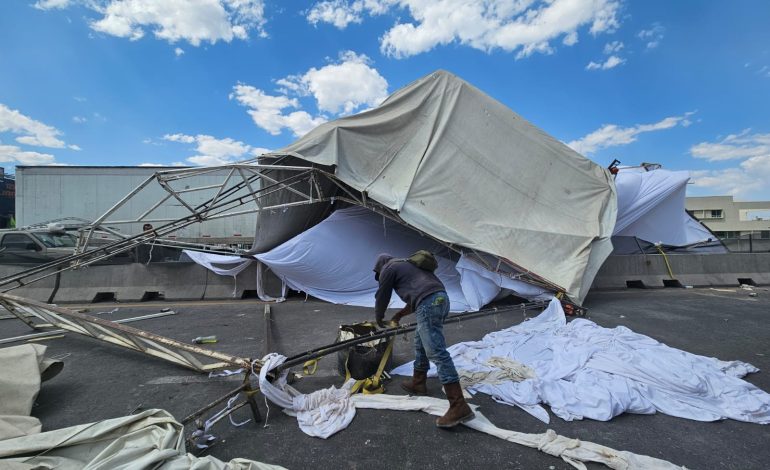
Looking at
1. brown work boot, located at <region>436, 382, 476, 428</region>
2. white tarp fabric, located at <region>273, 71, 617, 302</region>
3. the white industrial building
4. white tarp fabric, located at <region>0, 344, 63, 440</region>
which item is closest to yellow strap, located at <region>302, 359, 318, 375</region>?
brown work boot, located at <region>436, 382, 476, 428</region>

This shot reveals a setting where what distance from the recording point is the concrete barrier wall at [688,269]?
9.45m

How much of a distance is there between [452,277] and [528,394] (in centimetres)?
513

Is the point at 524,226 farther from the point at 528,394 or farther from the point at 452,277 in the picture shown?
the point at 528,394

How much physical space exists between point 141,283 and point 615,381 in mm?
9655

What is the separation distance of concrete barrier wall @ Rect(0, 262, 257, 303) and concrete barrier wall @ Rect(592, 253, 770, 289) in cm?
919

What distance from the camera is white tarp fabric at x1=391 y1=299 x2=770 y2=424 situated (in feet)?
10.6

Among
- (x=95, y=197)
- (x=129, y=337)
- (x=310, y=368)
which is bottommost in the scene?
(x=310, y=368)

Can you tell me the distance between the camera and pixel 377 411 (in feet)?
10.7

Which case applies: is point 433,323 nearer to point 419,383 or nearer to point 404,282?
point 404,282

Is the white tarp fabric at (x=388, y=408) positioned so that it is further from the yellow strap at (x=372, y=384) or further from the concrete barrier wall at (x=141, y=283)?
the concrete barrier wall at (x=141, y=283)

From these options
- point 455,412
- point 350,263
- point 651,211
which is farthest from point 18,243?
point 651,211

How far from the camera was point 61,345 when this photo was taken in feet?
17.3

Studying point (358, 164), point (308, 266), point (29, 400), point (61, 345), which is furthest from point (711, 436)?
point (61, 345)

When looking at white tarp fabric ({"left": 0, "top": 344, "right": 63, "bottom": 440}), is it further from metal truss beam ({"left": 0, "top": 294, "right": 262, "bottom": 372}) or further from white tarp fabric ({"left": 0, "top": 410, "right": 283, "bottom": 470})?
metal truss beam ({"left": 0, "top": 294, "right": 262, "bottom": 372})
